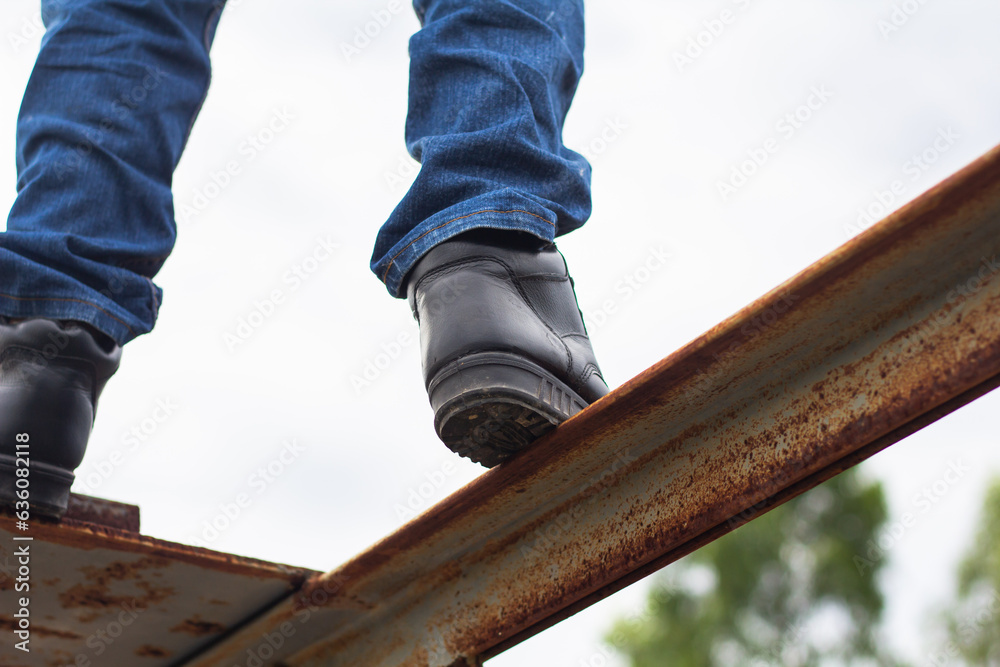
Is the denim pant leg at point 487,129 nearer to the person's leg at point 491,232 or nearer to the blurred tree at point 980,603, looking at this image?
the person's leg at point 491,232

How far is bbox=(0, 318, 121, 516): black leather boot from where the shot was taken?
116cm

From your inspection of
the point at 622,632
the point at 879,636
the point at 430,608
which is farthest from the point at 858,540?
the point at 430,608

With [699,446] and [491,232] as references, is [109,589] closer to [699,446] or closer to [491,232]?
[491,232]

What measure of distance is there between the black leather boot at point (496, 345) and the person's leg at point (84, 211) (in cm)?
50

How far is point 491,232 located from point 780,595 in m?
13.2

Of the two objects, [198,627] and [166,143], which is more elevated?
[166,143]

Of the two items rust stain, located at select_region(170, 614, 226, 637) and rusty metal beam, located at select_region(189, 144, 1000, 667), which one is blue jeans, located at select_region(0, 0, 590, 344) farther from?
rust stain, located at select_region(170, 614, 226, 637)

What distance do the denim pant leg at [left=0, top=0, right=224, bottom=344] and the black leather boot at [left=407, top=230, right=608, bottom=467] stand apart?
49 cm

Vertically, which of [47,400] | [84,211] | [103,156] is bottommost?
[47,400]

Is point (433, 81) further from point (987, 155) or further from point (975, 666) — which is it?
point (975, 666)

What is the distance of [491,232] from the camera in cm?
117

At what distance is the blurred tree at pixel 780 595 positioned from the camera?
12.5 metres

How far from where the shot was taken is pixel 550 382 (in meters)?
1.10

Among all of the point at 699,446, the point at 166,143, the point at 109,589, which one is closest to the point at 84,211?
the point at 166,143
